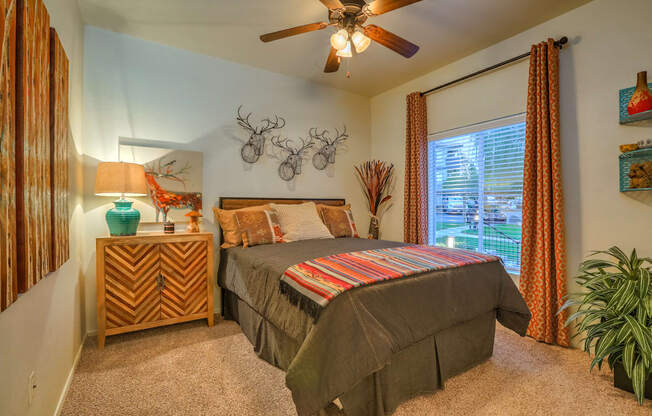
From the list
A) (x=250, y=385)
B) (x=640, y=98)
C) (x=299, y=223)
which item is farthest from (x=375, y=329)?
(x=640, y=98)

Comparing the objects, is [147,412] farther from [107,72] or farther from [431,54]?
[431,54]

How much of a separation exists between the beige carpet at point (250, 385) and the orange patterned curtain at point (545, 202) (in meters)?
0.27

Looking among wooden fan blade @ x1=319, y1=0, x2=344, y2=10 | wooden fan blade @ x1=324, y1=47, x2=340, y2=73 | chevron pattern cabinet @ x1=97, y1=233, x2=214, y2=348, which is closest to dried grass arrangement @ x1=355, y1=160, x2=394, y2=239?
wooden fan blade @ x1=324, y1=47, x2=340, y2=73

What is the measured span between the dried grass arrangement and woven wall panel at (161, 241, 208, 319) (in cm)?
224

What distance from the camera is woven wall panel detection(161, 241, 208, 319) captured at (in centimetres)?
261

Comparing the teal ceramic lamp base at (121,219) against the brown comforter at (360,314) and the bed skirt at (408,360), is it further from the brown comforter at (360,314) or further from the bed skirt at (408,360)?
the bed skirt at (408,360)

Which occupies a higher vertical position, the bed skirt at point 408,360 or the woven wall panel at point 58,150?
the woven wall panel at point 58,150

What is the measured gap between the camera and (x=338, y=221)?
138 inches

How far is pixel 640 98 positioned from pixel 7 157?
3.43 metres

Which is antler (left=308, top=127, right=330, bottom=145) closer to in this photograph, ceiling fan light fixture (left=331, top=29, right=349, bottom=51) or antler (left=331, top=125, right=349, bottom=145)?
antler (left=331, top=125, right=349, bottom=145)

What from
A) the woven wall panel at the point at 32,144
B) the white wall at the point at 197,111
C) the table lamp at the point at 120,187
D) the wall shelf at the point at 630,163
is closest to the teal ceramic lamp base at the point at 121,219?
the table lamp at the point at 120,187

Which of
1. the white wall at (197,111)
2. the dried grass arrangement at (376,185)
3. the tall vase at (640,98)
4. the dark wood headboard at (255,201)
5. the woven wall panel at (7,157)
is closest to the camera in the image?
the woven wall panel at (7,157)

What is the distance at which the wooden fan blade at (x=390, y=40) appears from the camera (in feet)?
6.87

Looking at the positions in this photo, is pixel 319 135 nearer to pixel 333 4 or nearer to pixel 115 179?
pixel 333 4
